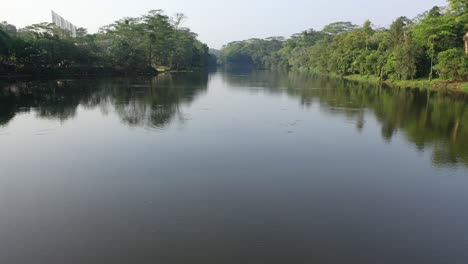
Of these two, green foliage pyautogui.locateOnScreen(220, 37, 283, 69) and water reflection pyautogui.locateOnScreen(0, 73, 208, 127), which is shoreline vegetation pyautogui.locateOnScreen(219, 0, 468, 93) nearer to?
water reflection pyautogui.locateOnScreen(0, 73, 208, 127)

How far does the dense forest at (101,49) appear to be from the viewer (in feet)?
136

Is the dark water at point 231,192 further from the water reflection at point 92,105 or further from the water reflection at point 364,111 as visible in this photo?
the water reflection at point 92,105

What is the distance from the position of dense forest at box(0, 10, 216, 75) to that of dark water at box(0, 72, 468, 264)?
91.5 ft

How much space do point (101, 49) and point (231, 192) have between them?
50.2 meters

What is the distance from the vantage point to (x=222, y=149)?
12547 mm

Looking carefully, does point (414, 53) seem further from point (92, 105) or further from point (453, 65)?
point (92, 105)

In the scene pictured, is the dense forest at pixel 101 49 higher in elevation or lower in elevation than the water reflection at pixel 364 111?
higher

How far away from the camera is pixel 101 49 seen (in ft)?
175

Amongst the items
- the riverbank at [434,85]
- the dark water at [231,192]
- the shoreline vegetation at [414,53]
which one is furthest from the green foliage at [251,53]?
the dark water at [231,192]

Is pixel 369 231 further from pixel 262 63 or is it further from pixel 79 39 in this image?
pixel 262 63

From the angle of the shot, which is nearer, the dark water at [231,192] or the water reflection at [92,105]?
the dark water at [231,192]

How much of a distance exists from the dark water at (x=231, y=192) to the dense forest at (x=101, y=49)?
91.5 feet

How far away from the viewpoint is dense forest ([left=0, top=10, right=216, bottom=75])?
1638 inches

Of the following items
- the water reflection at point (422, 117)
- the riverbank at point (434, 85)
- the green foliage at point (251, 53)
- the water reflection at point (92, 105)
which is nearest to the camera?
the water reflection at point (422, 117)
